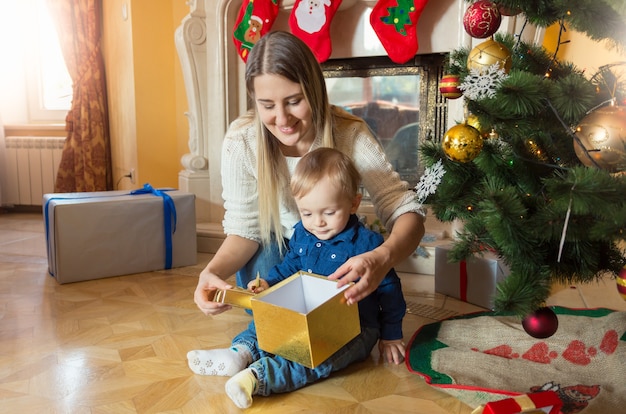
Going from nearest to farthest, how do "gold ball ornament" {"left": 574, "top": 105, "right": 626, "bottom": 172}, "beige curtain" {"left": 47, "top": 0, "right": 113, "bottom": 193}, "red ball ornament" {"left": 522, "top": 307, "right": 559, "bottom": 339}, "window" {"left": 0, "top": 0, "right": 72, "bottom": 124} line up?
"gold ball ornament" {"left": 574, "top": 105, "right": 626, "bottom": 172} < "red ball ornament" {"left": 522, "top": 307, "right": 559, "bottom": 339} < "beige curtain" {"left": 47, "top": 0, "right": 113, "bottom": 193} < "window" {"left": 0, "top": 0, "right": 72, "bottom": 124}

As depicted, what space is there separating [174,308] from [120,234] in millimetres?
465

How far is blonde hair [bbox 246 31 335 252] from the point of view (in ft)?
3.78

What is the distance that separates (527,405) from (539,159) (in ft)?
1.55

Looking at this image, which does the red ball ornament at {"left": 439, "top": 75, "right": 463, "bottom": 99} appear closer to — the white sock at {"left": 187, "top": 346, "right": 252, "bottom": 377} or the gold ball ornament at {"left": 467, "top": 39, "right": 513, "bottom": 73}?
the gold ball ornament at {"left": 467, "top": 39, "right": 513, "bottom": 73}

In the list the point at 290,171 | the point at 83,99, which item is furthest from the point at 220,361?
the point at 83,99

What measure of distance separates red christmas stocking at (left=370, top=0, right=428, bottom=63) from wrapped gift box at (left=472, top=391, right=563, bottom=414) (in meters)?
1.53

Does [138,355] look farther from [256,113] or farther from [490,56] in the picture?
[490,56]

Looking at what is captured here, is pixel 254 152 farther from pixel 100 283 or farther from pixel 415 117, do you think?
pixel 415 117

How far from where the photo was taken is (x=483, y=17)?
3.34 feet

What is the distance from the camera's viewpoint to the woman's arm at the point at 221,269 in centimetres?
104

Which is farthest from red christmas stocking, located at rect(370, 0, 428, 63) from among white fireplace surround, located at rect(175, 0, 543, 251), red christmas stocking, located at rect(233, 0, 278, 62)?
red christmas stocking, located at rect(233, 0, 278, 62)

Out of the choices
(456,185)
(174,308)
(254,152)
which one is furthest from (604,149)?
(174,308)

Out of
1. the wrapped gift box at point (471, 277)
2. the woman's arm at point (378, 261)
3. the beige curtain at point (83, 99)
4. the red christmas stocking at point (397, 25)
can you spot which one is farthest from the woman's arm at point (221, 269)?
the beige curtain at point (83, 99)

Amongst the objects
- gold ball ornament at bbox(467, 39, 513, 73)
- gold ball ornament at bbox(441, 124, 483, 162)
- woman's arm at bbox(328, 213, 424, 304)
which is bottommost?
woman's arm at bbox(328, 213, 424, 304)
